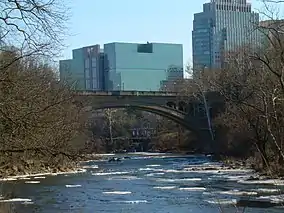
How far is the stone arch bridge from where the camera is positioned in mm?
73125

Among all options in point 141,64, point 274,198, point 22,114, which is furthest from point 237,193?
point 141,64

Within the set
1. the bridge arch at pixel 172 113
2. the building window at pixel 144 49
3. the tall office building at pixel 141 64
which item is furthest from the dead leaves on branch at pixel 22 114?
the building window at pixel 144 49

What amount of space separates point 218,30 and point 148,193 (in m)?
55.5

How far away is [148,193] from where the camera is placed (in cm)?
2984

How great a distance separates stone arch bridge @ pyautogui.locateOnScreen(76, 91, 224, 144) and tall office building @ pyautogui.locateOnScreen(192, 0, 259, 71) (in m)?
4.77

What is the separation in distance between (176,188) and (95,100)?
133 feet

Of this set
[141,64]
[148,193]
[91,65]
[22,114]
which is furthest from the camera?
[141,64]

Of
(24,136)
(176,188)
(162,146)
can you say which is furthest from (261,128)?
(162,146)

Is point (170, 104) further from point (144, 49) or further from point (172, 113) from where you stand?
point (144, 49)

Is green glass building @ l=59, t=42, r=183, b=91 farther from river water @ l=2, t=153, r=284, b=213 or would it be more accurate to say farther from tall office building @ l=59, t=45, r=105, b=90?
river water @ l=2, t=153, r=284, b=213

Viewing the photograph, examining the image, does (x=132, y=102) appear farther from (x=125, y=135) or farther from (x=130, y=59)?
(x=130, y=59)

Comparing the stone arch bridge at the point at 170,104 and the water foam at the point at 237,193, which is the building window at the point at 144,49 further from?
the water foam at the point at 237,193

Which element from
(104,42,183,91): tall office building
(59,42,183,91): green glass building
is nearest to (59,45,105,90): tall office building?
(59,42,183,91): green glass building

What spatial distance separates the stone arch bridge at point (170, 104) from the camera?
240 feet
